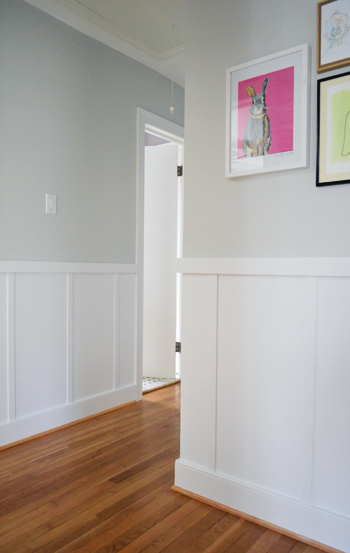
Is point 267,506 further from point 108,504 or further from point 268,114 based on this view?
point 268,114

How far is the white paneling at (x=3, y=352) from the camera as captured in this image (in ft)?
6.93

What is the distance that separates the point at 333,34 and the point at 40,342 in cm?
193

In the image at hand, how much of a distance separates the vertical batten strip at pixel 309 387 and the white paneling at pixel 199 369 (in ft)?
1.21

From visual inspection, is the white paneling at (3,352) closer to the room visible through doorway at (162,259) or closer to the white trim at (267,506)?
the white trim at (267,506)

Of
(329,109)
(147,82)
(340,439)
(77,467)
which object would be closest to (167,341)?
(77,467)

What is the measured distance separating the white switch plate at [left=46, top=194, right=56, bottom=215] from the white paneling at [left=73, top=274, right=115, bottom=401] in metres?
0.40

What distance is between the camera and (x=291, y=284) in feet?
4.79

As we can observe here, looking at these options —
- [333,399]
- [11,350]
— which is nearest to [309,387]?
[333,399]

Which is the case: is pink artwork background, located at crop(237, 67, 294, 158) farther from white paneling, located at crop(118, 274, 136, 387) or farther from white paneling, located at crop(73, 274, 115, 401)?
white paneling, located at crop(118, 274, 136, 387)

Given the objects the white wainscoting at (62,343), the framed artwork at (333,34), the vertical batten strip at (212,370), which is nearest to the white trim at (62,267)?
the white wainscoting at (62,343)

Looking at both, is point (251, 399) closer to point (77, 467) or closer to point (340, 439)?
point (340, 439)

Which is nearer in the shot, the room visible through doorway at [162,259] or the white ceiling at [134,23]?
the white ceiling at [134,23]

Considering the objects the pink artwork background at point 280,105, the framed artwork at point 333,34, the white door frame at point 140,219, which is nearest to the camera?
the framed artwork at point 333,34

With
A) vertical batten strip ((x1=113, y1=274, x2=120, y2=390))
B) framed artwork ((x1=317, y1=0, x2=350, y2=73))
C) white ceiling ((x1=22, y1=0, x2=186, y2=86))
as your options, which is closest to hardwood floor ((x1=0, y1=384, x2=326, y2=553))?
vertical batten strip ((x1=113, y1=274, x2=120, y2=390))
